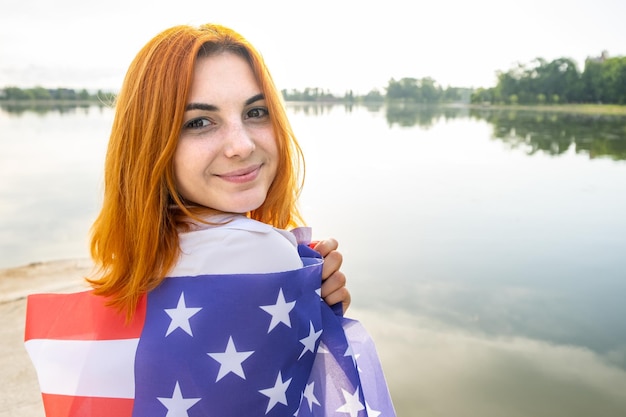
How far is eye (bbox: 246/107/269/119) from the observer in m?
1.46

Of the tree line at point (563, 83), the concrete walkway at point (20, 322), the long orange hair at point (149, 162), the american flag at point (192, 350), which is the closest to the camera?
the american flag at point (192, 350)

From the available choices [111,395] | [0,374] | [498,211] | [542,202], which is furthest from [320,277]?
[542,202]

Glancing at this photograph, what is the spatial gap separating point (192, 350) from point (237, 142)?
1.89ft

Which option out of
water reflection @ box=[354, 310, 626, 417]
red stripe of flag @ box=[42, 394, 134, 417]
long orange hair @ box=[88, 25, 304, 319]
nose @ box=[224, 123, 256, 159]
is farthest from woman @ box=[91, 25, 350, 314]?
water reflection @ box=[354, 310, 626, 417]

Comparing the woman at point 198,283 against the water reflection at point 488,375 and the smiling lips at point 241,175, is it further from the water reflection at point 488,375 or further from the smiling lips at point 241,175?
the water reflection at point 488,375

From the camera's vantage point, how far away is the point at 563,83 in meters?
66.8

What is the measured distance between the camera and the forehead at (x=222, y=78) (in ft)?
4.39

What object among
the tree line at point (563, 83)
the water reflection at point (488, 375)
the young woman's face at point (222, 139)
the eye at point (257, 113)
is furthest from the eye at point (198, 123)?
the tree line at point (563, 83)

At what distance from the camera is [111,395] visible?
4.10 ft

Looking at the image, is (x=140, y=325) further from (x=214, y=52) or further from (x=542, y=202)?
(x=542, y=202)

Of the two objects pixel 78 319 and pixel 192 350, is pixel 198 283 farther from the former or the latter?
pixel 78 319

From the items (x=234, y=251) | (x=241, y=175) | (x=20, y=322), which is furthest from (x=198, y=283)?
(x=20, y=322)

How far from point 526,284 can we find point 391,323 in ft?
7.71

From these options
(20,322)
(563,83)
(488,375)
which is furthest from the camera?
(563,83)
